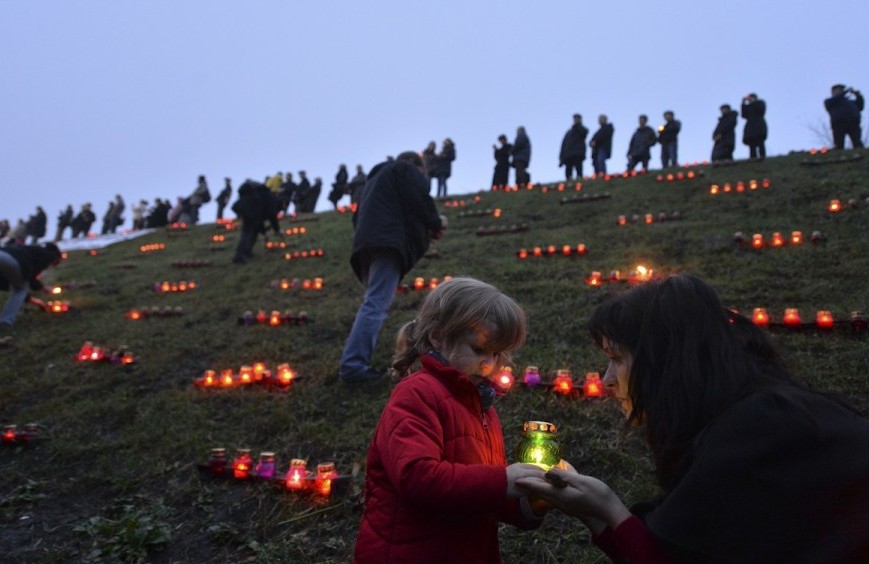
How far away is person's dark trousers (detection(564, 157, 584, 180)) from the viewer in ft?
68.2

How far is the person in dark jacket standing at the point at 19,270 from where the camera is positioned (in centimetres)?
1082

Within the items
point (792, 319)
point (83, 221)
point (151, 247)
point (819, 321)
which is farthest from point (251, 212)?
point (83, 221)

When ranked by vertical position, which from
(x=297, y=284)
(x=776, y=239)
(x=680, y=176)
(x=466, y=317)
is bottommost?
(x=466, y=317)

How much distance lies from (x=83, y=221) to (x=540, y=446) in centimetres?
3448

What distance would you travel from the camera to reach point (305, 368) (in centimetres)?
744

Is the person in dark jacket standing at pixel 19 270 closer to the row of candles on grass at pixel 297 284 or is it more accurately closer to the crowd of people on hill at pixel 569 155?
the row of candles on grass at pixel 297 284

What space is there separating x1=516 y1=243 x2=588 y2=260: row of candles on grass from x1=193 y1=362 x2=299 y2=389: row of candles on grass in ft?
18.9

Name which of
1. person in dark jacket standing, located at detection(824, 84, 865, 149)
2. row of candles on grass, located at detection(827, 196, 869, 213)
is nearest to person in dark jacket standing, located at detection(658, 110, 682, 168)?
person in dark jacket standing, located at detection(824, 84, 865, 149)

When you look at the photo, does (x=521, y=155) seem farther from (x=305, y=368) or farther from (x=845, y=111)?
(x=305, y=368)

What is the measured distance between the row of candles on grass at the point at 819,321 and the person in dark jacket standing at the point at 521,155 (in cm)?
1530

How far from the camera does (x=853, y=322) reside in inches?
241

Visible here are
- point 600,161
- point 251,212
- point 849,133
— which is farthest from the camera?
point 600,161

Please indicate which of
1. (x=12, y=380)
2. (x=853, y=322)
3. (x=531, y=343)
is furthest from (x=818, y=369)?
(x=12, y=380)

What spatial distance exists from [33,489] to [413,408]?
4487mm
